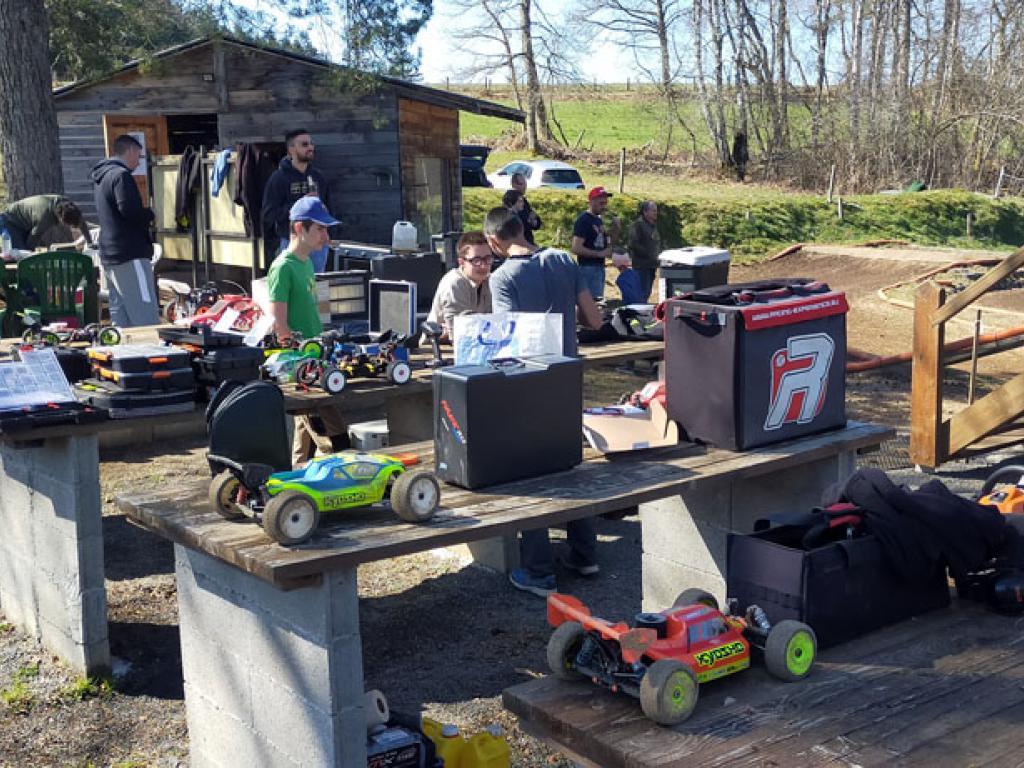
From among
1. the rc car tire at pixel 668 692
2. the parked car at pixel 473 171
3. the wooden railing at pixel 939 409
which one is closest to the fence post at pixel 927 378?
the wooden railing at pixel 939 409

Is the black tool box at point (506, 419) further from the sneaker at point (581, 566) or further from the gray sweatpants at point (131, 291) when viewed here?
the gray sweatpants at point (131, 291)

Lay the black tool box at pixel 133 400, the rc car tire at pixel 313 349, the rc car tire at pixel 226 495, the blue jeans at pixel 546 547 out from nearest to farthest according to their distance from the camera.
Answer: the rc car tire at pixel 226 495, the black tool box at pixel 133 400, the rc car tire at pixel 313 349, the blue jeans at pixel 546 547

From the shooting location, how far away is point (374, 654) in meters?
5.55

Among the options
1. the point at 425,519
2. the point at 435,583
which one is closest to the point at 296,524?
the point at 425,519

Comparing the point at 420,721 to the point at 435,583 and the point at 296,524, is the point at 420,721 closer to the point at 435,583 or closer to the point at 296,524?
the point at 296,524

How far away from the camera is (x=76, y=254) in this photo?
9.73 metres

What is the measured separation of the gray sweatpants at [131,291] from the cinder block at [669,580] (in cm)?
531

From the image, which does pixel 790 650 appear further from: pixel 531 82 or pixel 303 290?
pixel 531 82

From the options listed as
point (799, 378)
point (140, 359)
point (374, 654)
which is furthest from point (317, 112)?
point (799, 378)

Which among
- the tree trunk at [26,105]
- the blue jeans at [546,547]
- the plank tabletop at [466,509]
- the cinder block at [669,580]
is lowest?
the blue jeans at [546,547]

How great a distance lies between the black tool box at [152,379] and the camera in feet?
17.7

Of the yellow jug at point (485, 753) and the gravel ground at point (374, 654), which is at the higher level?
the yellow jug at point (485, 753)

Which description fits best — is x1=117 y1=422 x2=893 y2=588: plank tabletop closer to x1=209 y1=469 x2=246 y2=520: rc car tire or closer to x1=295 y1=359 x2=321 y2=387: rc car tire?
x1=209 y1=469 x2=246 y2=520: rc car tire

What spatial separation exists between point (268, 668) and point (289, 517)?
60cm
